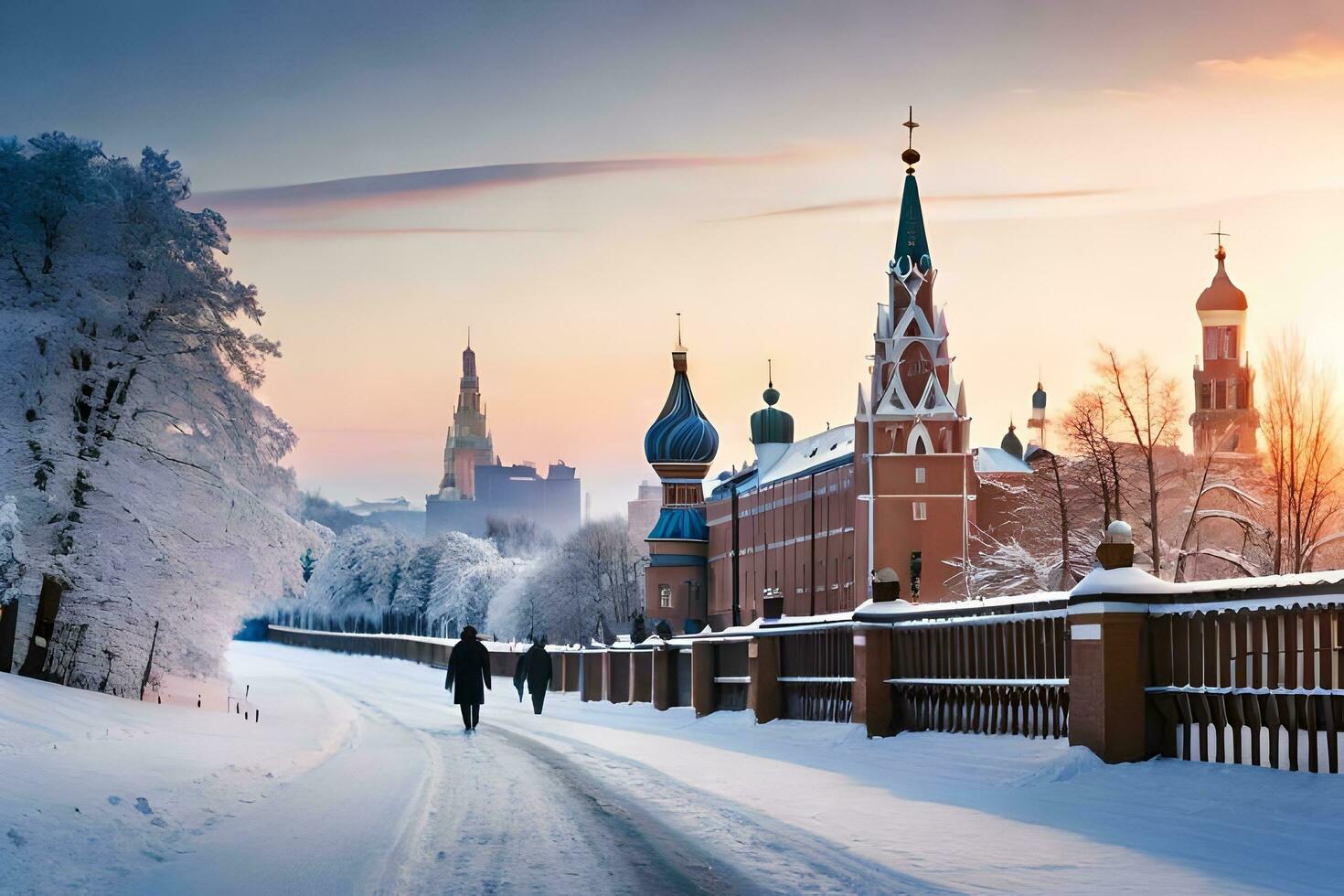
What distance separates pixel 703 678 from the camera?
29859mm

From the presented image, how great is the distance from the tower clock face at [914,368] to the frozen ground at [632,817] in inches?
2962

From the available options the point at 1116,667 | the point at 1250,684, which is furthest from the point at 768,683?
the point at 1250,684

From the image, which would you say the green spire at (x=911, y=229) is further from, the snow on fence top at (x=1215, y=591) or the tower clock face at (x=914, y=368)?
the snow on fence top at (x=1215, y=591)

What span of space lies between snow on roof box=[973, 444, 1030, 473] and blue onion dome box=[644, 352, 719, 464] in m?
23.4

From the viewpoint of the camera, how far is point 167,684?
3228 cm

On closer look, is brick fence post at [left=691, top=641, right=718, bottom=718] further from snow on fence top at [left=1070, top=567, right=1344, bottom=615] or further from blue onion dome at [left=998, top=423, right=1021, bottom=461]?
blue onion dome at [left=998, top=423, right=1021, bottom=461]

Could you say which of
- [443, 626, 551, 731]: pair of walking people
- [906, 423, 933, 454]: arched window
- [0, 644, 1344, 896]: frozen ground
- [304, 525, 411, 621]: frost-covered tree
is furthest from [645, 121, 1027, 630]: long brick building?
[0, 644, 1344, 896]: frozen ground

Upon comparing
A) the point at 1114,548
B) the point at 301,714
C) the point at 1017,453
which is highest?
the point at 1017,453

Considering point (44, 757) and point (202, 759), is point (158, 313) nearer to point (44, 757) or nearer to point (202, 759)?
point (202, 759)

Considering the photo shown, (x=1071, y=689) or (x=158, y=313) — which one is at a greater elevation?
(x=158, y=313)

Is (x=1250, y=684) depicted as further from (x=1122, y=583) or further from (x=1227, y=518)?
Answer: (x=1227, y=518)

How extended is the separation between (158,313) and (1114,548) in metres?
17.2

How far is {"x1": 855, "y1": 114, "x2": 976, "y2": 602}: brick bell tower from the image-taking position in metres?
88.4

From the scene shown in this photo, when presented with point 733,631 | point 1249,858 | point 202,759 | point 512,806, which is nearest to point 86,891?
point 512,806
